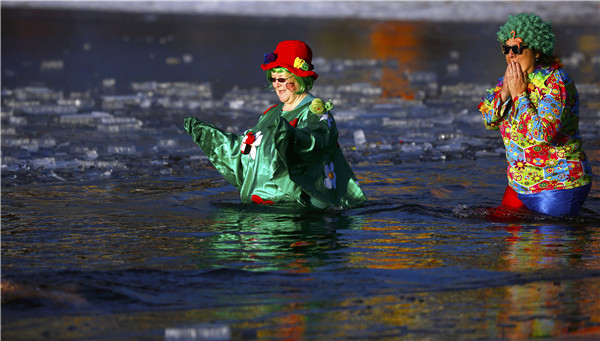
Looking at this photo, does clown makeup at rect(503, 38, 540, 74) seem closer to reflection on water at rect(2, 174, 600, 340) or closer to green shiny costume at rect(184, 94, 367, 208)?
reflection on water at rect(2, 174, 600, 340)

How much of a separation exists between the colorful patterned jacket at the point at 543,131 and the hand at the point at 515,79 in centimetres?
5

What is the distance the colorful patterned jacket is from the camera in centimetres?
604

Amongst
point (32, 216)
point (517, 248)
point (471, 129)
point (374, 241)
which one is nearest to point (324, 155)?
point (374, 241)

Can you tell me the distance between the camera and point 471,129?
11.4 m

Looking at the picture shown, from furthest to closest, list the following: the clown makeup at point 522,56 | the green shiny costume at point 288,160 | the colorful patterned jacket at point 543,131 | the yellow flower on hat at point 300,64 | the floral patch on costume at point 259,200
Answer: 1. the floral patch on costume at point 259,200
2. the yellow flower on hat at point 300,64
3. the green shiny costume at point 288,160
4. the clown makeup at point 522,56
5. the colorful patterned jacket at point 543,131

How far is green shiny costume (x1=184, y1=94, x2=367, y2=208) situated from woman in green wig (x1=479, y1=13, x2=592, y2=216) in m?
1.15

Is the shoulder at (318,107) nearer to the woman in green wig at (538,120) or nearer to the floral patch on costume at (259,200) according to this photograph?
the floral patch on costume at (259,200)

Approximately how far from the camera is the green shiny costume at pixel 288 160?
6.48 m

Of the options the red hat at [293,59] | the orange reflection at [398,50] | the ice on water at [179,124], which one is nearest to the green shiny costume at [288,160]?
the red hat at [293,59]

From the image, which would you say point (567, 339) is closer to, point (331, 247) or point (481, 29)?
point (331, 247)

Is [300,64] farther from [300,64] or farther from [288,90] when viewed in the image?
[288,90]

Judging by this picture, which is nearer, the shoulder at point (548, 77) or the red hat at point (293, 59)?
the shoulder at point (548, 77)

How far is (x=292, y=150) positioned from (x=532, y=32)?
1.67 meters

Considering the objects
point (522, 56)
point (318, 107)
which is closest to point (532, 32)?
point (522, 56)
